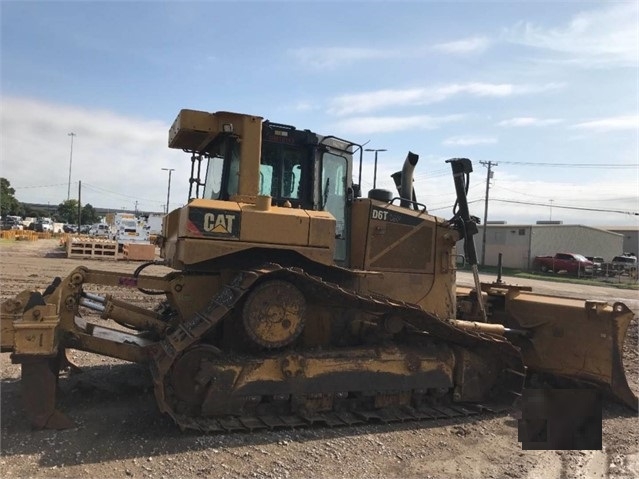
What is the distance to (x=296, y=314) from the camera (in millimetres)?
5531

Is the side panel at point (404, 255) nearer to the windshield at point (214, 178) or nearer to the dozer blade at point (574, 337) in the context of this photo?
the dozer blade at point (574, 337)

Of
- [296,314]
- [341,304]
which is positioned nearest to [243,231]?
[296,314]

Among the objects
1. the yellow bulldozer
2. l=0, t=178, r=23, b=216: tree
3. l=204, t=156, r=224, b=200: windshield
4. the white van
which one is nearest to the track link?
the yellow bulldozer

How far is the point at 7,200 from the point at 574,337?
9451 cm

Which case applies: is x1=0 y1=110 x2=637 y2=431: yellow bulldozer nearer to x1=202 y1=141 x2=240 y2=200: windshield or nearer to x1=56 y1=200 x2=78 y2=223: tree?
x1=202 y1=141 x2=240 y2=200: windshield

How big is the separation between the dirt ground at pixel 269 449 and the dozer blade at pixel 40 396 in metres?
0.11

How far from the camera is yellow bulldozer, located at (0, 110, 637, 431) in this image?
17.3ft

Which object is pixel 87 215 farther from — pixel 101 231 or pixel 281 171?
pixel 281 171

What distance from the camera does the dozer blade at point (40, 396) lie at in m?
5.07

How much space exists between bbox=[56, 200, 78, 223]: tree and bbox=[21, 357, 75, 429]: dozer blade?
10956 cm

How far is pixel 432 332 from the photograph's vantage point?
20.4 feet

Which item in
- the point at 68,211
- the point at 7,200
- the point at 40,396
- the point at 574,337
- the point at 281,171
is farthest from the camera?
the point at 68,211

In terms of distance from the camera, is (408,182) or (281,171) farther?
(408,182)

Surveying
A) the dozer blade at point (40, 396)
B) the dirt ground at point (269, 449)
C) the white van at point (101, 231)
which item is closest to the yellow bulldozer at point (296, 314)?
the dozer blade at point (40, 396)
